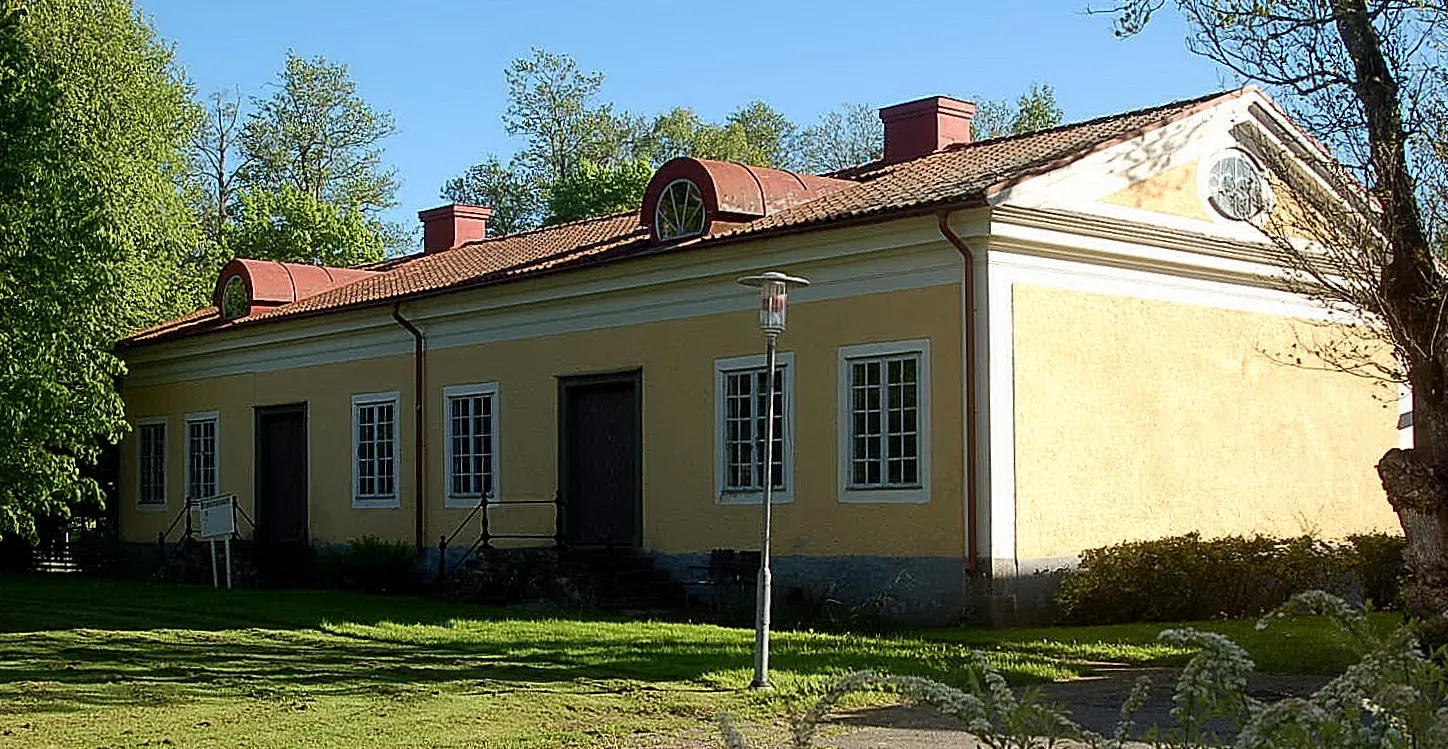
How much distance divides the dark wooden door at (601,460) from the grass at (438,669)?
7.81 feet

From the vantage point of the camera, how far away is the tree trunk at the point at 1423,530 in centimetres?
1223

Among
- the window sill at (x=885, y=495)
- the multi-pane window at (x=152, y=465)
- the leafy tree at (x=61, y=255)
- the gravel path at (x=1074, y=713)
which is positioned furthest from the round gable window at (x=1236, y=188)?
the multi-pane window at (x=152, y=465)

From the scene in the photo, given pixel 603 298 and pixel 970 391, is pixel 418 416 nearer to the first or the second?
pixel 603 298

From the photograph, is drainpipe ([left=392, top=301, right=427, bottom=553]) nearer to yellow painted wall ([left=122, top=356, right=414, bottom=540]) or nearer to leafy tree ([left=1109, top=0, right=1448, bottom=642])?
yellow painted wall ([left=122, top=356, right=414, bottom=540])

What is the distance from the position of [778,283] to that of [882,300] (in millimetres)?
5280

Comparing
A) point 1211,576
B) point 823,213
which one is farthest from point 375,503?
point 1211,576

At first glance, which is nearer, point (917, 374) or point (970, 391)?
point (970, 391)

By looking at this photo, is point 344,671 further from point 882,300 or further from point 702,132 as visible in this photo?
point 702,132

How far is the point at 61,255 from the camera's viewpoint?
2300 cm

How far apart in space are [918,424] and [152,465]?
16445mm

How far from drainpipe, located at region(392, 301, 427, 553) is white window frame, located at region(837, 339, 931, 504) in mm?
7486

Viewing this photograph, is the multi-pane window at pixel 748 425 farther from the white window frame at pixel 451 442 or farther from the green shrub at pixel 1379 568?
the green shrub at pixel 1379 568

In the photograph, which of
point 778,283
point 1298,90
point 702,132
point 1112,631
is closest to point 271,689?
point 778,283

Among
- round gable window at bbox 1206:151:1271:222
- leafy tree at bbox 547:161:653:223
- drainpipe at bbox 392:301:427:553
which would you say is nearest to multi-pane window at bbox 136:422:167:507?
drainpipe at bbox 392:301:427:553
